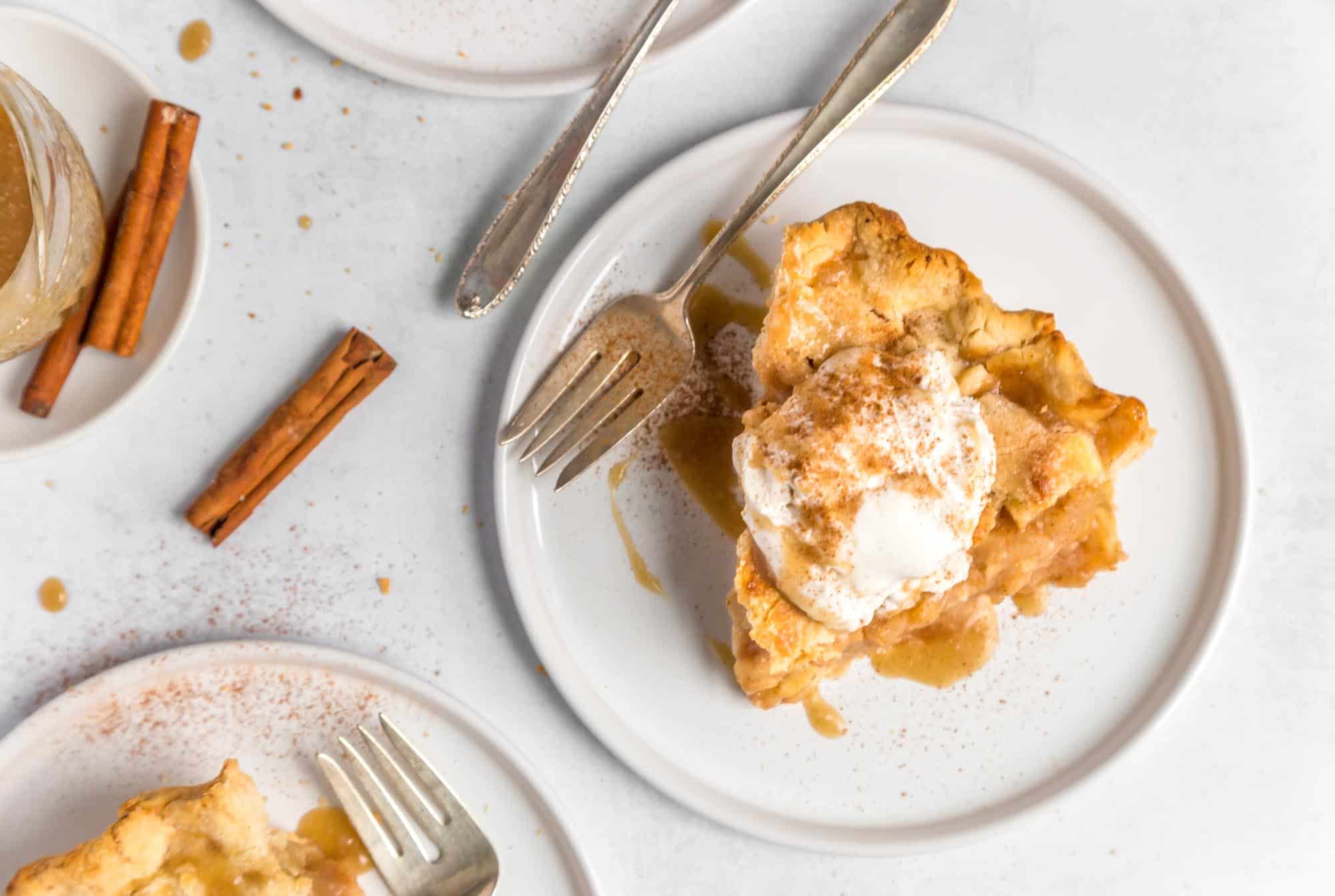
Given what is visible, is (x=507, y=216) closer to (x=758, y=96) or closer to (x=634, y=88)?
(x=634, y=88)

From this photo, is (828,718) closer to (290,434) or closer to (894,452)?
(894,452)

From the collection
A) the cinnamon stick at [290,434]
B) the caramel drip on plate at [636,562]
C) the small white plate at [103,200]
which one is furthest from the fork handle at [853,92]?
the small white plate at [103,200]

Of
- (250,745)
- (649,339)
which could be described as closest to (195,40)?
(649,339)

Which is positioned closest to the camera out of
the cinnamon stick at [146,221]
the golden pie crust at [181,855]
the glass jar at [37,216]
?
the glass jar at [37,216]

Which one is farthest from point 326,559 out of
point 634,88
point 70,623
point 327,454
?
point 634,88

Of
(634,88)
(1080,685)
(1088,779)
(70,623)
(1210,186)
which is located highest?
(1210,186)

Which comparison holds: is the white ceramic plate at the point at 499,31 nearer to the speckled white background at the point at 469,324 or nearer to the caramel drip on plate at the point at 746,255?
the speckled white background at the point at 469,324

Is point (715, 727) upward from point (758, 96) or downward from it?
downward
